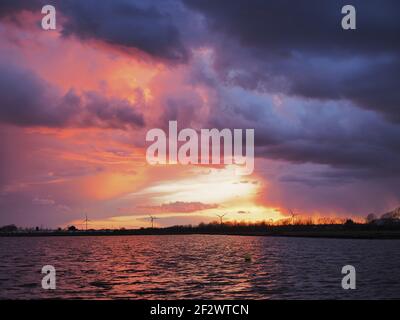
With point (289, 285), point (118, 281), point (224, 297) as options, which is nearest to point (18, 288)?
point (118, 281)

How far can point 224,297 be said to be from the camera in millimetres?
54000
